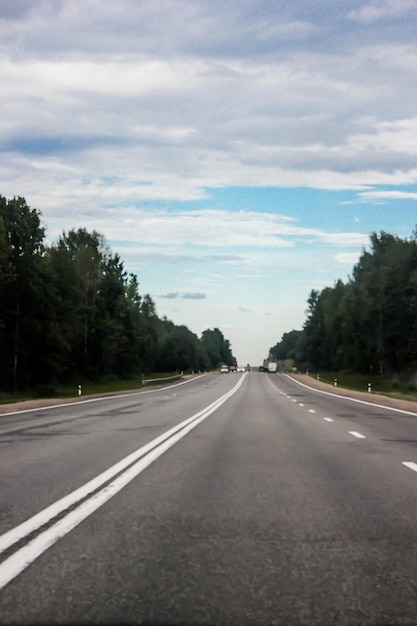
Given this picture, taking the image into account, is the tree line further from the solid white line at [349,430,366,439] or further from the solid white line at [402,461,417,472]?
the solid white line at [402,461,417,472]

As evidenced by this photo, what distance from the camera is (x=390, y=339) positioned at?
106 metres

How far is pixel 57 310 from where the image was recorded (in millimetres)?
73812

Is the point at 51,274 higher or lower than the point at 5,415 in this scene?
higher

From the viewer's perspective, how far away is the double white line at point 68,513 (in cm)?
652

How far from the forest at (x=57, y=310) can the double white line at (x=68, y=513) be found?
1984 inches

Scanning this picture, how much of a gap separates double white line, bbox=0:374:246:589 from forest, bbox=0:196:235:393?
50.4 m

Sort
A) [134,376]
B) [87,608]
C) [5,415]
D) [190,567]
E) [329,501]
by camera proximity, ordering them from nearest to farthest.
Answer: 1. [87,608]
2. [190,567]
3. [329,501]
4. [5,415]
5. [134,376]

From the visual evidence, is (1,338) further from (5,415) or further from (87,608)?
(87,608)

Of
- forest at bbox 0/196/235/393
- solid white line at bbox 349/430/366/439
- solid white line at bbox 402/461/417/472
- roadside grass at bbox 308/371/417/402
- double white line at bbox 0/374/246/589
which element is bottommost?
double white line at bbox 0/374/246/589

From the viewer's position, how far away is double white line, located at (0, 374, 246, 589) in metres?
6.52

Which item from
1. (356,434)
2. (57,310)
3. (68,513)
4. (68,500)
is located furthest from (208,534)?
(57,310)

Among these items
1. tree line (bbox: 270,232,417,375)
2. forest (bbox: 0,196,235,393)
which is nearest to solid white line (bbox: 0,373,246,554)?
forest (bbox: 0,196,235,393)

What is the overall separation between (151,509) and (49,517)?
1081mm

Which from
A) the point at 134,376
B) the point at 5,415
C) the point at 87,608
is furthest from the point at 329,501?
the point at 134,376
